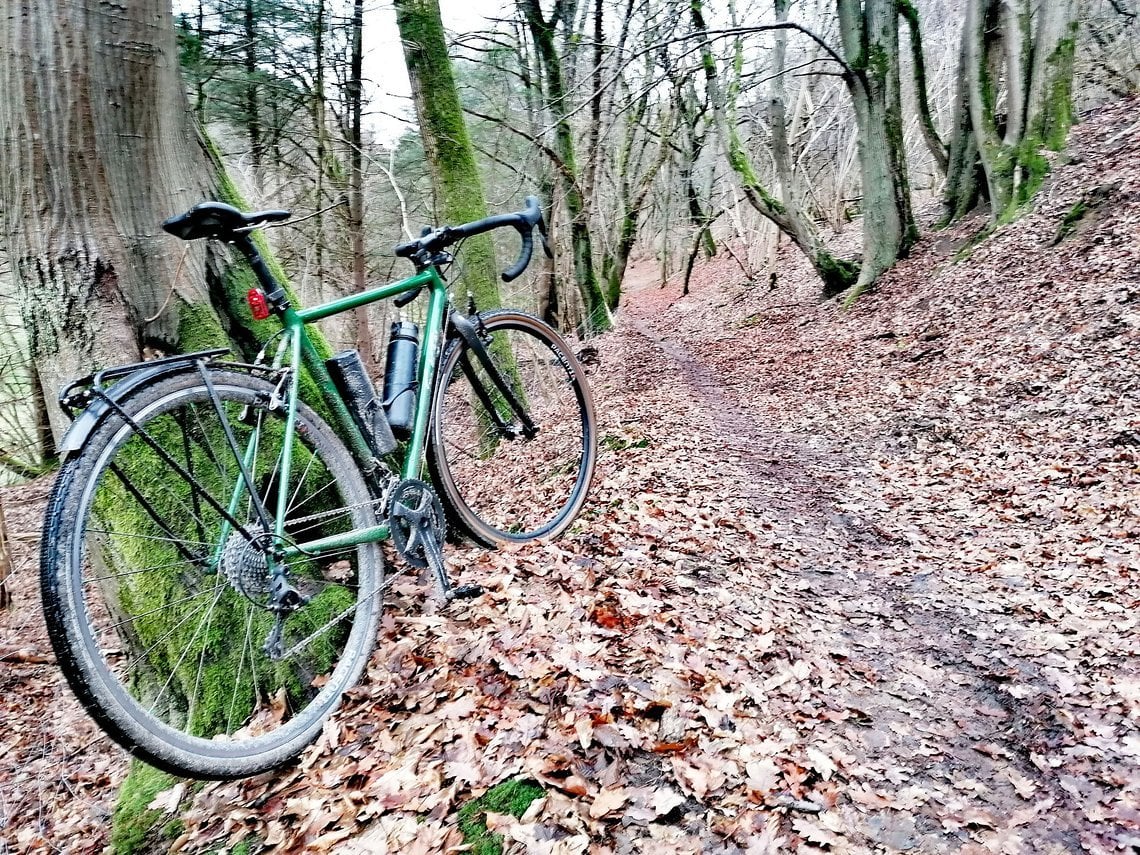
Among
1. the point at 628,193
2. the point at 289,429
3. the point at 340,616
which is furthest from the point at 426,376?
the point at 628,193

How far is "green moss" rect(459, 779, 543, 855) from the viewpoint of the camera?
2.00 m

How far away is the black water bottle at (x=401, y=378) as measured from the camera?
10.2ft

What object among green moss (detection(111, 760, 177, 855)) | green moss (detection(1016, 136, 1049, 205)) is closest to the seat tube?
green moss (detection(111, 760, 177, 855))

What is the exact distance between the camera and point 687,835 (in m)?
2.12

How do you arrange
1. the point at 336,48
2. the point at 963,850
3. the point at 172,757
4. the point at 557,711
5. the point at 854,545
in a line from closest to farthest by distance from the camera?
the point at 172,757
the point at 963,850
the point at 557,711
the point at 854,545
the point at 336,48

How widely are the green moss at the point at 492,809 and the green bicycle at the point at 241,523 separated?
72 centimetres

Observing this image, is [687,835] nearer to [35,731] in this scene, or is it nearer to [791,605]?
[791,605]

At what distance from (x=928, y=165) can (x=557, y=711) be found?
3013 centimetres

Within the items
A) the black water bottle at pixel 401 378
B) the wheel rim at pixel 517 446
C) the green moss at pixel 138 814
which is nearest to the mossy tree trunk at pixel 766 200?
the wheel rim at pixel 517 446

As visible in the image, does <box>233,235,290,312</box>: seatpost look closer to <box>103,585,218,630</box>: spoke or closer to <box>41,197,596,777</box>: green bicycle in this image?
<box>41,197,596,777</box>: green bicycle

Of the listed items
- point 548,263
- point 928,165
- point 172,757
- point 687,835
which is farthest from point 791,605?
point 928,165

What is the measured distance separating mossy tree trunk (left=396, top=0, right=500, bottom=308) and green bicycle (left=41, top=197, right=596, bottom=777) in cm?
397

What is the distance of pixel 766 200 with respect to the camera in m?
14.8

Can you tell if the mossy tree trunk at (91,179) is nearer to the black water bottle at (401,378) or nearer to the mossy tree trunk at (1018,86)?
the black water bottle at (401,378)
